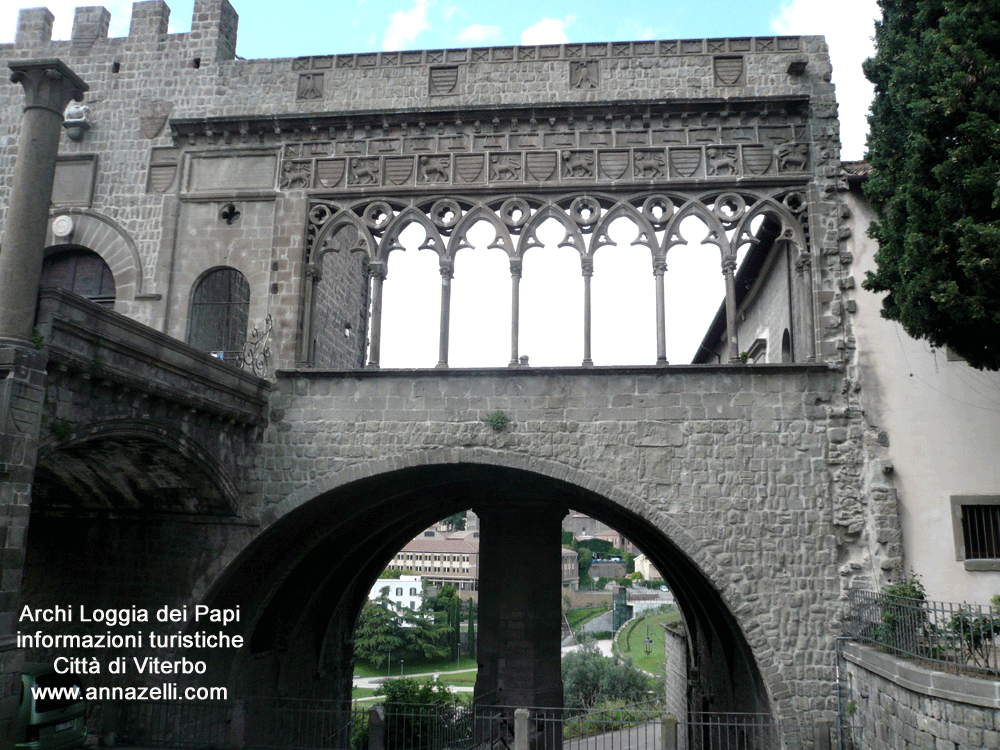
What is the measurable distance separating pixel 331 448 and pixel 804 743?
8052 mm

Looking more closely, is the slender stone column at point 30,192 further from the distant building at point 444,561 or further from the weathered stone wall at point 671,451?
the distant building at point 444,561

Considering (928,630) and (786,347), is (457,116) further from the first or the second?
(928,630)

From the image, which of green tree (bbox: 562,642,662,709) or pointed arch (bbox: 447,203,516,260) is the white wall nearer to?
pointed arch (bbox: 447,203,516,260)

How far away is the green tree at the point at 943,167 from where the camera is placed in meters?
8.35

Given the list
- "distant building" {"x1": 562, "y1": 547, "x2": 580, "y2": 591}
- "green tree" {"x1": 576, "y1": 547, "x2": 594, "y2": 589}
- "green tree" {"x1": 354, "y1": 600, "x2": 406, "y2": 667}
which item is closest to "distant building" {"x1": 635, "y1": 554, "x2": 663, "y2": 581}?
"green tree" {"x1": 576, "y1": 547, "x2": 594, "y2": 589}

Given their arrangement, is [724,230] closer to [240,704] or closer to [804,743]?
[804,743]

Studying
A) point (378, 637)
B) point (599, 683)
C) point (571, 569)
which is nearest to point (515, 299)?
point (599, 683)

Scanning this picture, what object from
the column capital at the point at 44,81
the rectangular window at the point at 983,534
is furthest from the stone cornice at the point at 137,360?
the rectangular window at the point at 983,534

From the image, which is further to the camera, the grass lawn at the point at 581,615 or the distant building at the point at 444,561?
the grass lawn at the point at 581,615

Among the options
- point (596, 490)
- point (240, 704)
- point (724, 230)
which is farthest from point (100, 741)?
point (724, 230)

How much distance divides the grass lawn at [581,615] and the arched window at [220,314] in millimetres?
56661

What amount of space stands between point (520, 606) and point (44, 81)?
45.9 ft

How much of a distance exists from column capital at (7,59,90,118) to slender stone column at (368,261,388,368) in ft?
17.8

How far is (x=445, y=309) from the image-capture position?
41.7 feet
